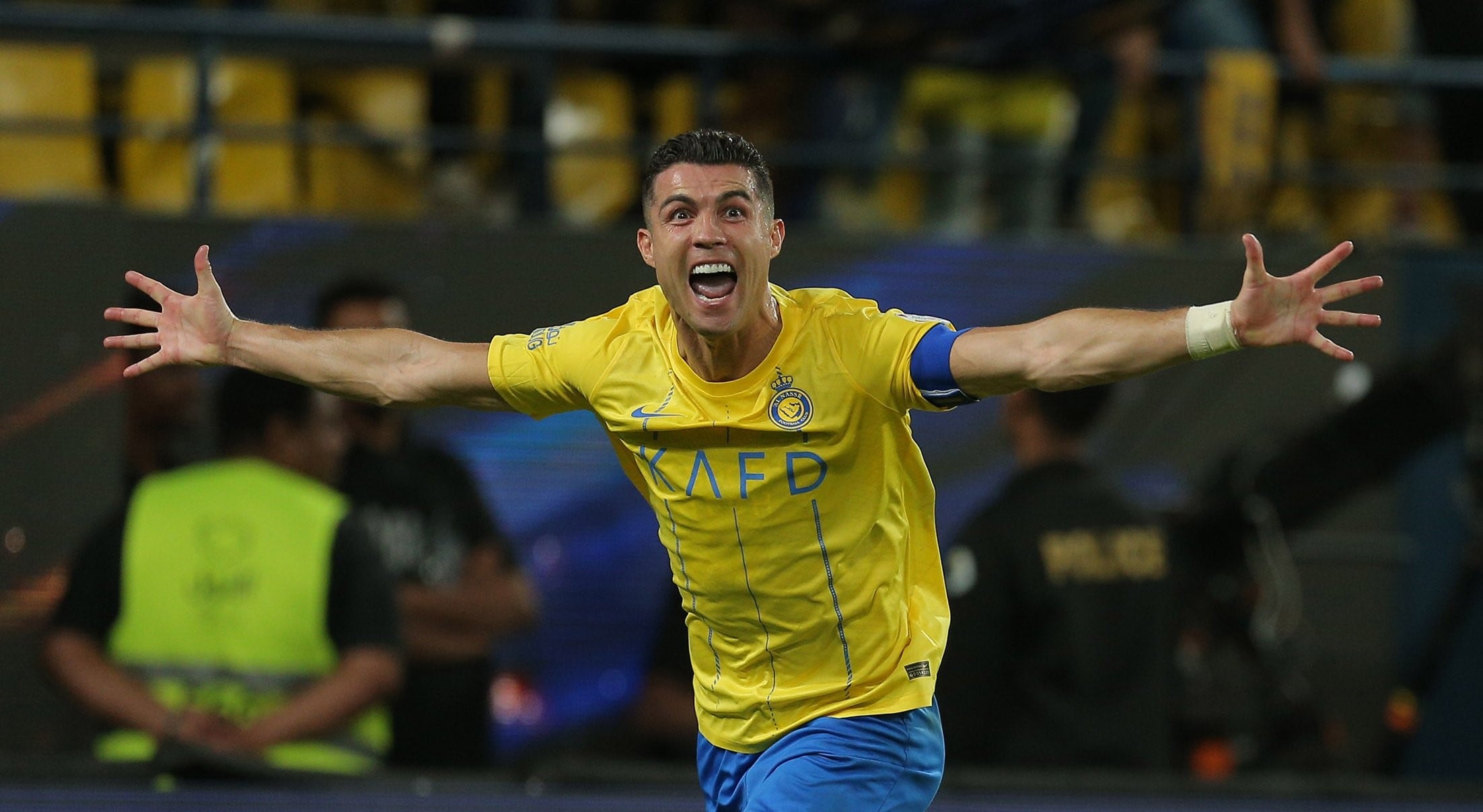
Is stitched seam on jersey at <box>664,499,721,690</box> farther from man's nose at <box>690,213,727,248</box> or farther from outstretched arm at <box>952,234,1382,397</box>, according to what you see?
outstretched arm at <box>952,234,1382,397</box>

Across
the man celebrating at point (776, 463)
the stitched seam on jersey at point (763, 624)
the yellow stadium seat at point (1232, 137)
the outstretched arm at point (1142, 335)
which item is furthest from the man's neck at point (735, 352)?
the yellow stadium seat at point (1232, 137)

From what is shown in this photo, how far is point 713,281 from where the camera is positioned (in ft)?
14.7

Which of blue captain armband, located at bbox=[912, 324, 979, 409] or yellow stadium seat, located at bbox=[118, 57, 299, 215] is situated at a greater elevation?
yellow stadium seat, located at bbox=[118, 57, 299, 215]

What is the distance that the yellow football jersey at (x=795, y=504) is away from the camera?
4496mm

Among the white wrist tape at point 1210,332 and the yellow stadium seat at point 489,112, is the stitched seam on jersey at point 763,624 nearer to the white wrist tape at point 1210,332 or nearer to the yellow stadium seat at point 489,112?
the white wrist tape at point 1210,332

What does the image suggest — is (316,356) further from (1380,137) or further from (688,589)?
(1380,137)

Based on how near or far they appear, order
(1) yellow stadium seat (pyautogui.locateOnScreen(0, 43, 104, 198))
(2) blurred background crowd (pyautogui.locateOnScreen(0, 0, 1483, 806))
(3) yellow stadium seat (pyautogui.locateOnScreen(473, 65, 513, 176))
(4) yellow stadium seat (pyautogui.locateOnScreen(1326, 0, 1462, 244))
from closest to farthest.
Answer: (2) blurred background crowd (pyautogui.locateOnScreen(0, 0, 1483, 806))
(1) yellow stadium seat (pyautogui.locateOnScreen(0, 43, 104, 198))
(3) yellow stadium seat (pyautogui.locateOnScreen(473, 65, 513, 176))
(4) yellow stadium seat (pyautogui.locateOnScreen(1326, 0, 1462, 244))

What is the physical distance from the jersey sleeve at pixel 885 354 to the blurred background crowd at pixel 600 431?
339 cm

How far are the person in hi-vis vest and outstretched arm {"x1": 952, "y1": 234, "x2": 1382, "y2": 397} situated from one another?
398 cm

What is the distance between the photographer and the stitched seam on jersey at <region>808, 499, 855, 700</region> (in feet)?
14.8

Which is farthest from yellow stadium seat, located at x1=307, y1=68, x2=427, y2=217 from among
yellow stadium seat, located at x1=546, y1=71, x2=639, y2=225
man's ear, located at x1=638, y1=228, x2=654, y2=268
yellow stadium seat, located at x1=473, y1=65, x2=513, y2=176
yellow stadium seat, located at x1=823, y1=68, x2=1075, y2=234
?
man's ear, located at x1=638, y1=228, x2=654, y2=268

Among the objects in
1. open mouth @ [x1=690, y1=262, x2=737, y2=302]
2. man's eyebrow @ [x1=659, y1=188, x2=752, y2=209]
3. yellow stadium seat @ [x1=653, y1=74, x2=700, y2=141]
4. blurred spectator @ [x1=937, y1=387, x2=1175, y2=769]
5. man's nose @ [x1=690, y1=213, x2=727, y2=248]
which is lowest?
blurred spectator @ [x1=937, y1=387, x2=1175, y2=769]

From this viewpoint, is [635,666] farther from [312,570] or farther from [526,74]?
[526,74]

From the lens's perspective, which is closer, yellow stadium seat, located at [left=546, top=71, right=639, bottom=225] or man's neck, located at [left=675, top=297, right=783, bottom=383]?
man's neck, located at [left=675, top=297, right=783, bottom=383]
